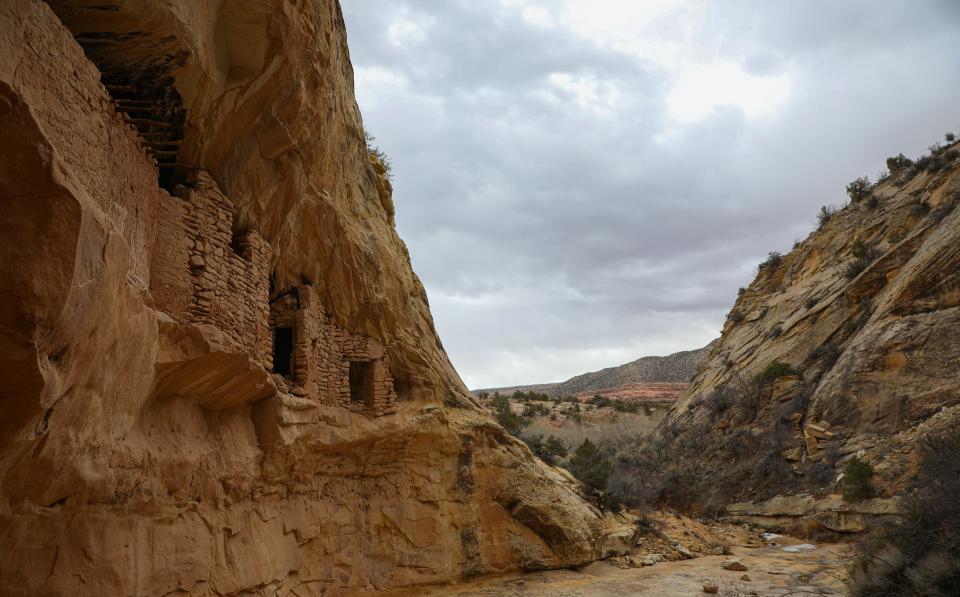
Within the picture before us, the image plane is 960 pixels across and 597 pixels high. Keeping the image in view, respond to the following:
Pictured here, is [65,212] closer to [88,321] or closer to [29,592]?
[88,321]

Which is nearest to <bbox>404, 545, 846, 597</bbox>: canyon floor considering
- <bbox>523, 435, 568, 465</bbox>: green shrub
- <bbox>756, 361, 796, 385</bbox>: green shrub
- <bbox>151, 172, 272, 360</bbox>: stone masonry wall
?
<bbox>523, 435, 568, 465</bbox>: green shrub

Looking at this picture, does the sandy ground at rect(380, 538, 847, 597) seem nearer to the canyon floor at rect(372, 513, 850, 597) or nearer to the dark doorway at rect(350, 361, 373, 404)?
the canyon floor at rect(372, 513, 850, 597)

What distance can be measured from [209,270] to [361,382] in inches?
167

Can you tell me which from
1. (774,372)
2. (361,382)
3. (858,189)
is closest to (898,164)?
(858,189)

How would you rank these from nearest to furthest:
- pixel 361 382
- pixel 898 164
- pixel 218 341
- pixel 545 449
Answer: pixel 218 341 < pixel 361 382 < pixel 545 449 < pixel 898 164

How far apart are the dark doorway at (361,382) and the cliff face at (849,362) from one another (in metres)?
10.8

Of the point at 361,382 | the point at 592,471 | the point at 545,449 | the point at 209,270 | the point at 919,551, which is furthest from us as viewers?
the point at 545,449

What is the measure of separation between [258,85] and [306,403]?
3717 millimetres

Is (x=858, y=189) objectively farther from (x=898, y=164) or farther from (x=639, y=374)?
(x=639, y=374)

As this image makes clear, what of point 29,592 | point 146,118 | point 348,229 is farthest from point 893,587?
point 146,118

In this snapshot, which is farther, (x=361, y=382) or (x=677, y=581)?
(x=677, y=581)

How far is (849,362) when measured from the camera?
17719 mm

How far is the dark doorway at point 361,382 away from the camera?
9.52 meters

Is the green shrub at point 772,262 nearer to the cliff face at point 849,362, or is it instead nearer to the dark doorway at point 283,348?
the cliff face at point 849,362
